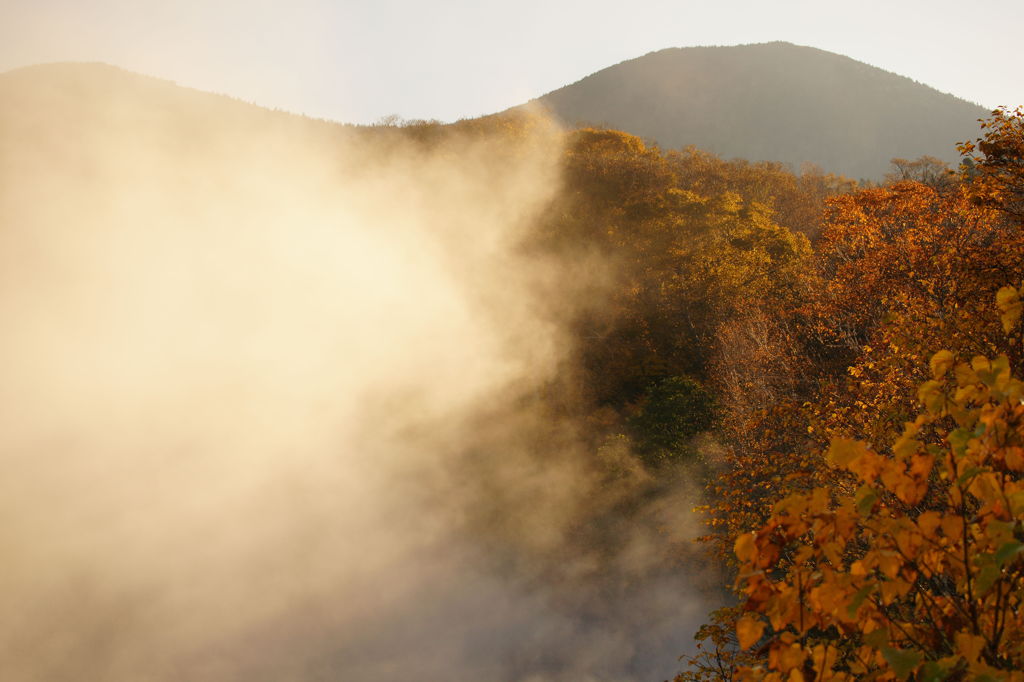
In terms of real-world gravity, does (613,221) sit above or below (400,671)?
above

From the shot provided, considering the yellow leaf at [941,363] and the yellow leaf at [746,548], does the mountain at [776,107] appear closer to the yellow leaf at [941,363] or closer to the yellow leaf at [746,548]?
the yellow leaf at [941,363]

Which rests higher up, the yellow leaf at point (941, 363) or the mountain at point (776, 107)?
the mountain at point (776, 107)

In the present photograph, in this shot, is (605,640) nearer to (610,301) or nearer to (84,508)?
(610,301)

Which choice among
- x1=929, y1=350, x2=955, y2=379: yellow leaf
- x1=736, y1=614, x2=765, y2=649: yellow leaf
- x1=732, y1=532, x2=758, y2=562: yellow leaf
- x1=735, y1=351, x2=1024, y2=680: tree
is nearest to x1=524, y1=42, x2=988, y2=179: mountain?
x1=929, y1=350, x2=955, y2=379: yellow leaf

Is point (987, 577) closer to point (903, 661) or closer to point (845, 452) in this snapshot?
point (903, 661)

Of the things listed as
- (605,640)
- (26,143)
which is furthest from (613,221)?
(26,143)

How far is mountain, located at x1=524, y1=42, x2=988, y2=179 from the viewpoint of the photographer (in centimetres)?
8731

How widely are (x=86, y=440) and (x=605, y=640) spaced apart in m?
23.1

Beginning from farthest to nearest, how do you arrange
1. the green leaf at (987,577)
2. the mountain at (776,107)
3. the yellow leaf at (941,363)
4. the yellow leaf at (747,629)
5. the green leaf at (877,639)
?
the mountain at (776,107), the yellow leaf at (941,363), the yellow leaf at (747,629), the green leaf at (877,639), the green leaf at (987,577)

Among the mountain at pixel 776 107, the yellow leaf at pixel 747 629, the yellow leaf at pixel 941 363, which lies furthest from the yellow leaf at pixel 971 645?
the mountain at pixel 776 107

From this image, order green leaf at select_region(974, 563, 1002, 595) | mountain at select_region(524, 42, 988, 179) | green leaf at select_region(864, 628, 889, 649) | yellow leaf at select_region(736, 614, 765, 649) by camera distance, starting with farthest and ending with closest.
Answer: mountain at select_region(524, 42, 988, 179), yellow leaf at select_region(736, 614, 765, 649), green leaf at select_region(864, 628, 889, 649), green leaf at select_region(974, 563, 1002, 595)

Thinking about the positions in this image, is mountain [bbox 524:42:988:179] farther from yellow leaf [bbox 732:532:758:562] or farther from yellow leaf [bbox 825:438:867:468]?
yellow leaf [bbox 732:532:758:562]

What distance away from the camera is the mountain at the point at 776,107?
87.3 m

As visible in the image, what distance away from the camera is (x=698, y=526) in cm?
1307
